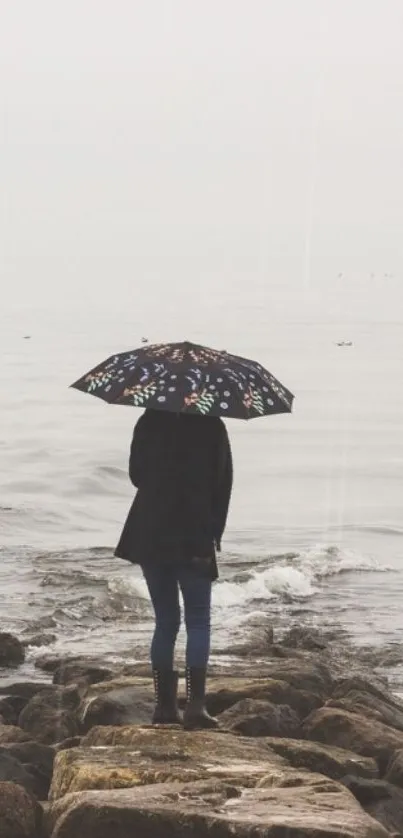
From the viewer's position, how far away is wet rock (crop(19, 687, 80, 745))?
808 cm

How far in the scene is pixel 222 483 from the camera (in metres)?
7.04

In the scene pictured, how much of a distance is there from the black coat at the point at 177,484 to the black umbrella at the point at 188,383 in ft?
0.63

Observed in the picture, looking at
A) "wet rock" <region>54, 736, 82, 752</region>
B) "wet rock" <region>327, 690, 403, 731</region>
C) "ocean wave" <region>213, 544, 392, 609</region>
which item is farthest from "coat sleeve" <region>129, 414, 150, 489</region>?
"ocean wave" <region>213, 544, 392, 609</region>

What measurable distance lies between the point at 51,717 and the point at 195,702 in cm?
141

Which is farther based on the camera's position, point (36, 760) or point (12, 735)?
point (12, 735)

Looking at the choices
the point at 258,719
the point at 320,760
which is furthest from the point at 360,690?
the point at 320,760

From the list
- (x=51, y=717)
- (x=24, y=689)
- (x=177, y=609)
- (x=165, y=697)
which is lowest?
(x=24, y=689)

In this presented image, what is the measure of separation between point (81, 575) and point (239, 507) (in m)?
8.34

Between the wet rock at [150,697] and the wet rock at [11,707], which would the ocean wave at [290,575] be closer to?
the wet rock at [11,707]

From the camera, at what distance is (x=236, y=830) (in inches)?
207

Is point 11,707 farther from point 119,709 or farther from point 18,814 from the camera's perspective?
point 18,814

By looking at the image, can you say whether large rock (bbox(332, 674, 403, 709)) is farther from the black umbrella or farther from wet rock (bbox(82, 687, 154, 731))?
the black umbrella

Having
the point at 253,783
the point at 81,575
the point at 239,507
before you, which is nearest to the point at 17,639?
the point at 81,575

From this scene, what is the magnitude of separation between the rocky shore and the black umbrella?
1.63 m
